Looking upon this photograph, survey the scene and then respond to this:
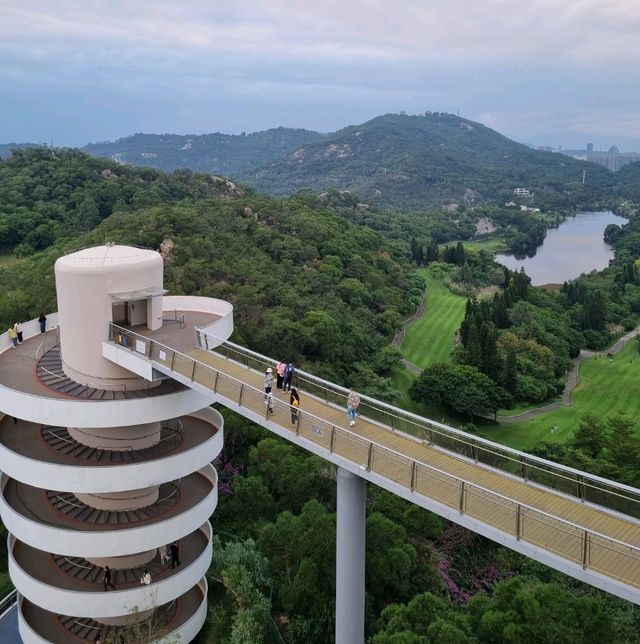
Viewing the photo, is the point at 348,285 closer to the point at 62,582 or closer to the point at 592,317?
the point at 592,317

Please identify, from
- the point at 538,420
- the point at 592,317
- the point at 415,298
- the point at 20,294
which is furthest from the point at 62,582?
the point at 592,317

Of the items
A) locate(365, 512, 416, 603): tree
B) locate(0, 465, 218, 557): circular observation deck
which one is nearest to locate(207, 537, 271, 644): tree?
locate(0, 465, 218, 557): circular observation deck

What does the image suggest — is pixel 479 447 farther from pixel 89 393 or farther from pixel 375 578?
pixel 89 393

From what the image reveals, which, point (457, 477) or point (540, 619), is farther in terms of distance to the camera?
point (540, 619)

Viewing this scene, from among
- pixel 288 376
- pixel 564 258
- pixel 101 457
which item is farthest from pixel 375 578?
pixel 564 258

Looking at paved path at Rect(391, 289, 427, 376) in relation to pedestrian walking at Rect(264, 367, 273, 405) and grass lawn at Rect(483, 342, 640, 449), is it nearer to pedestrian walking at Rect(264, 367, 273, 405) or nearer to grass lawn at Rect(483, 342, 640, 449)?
grass lawn at Rect(483, 342, 640, 449)

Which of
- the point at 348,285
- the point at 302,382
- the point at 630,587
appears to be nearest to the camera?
the point at 630,587
